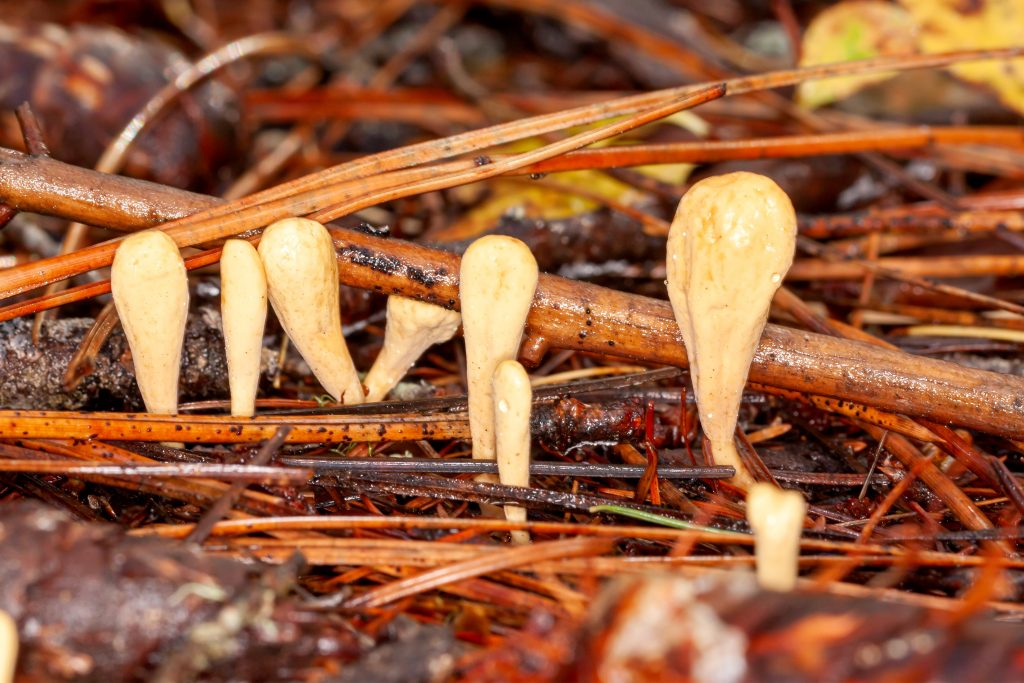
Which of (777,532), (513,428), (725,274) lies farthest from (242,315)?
(777,532)

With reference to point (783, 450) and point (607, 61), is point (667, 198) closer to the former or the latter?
point (783, 450)

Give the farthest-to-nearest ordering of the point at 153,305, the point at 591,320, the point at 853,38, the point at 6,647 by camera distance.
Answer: the point at 853,38
the point at 591,320
the point at 153,305
the point at 6,647

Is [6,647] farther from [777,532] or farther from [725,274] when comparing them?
[725,274]

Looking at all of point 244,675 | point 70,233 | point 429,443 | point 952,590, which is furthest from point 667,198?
point 244,675

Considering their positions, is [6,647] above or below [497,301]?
below

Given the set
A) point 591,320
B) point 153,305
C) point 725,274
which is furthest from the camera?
point 591,320

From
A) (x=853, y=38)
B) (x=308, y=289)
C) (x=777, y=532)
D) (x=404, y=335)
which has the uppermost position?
(x=853, y=38)

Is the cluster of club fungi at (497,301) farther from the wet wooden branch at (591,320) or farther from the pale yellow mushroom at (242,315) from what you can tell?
the wet wooden branch at (591,320)
